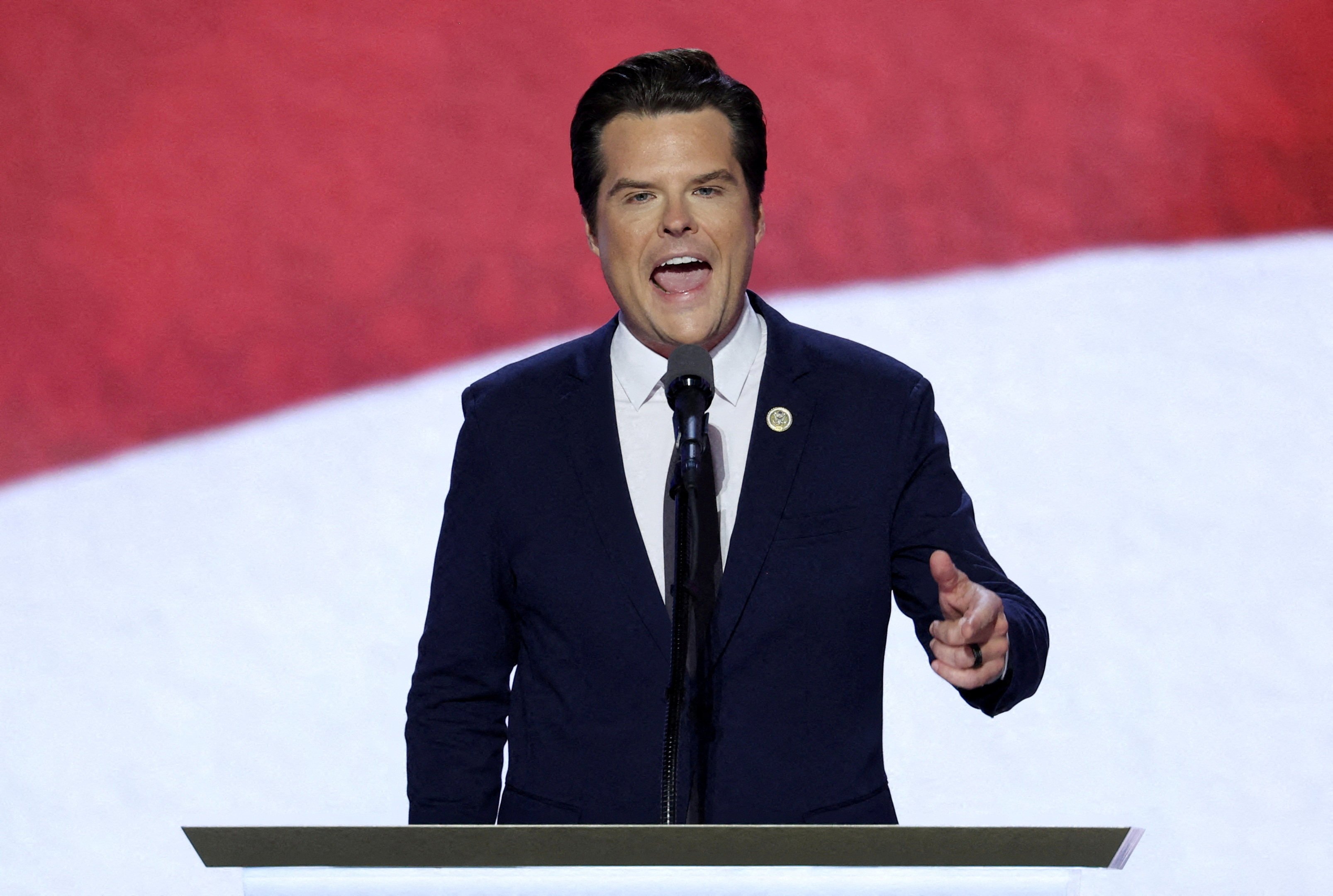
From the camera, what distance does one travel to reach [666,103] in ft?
5.85

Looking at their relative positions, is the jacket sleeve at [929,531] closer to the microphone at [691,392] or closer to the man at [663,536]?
the man at [663,536]

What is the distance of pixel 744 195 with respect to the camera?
179 cm

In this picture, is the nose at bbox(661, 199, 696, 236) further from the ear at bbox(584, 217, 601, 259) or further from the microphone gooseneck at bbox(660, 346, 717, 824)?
the microphone gooseneck at bbox(660, 346, 717, 824)

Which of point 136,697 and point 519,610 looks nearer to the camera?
point 519,610

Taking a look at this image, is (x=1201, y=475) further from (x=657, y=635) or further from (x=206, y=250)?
(x=206, y=250)

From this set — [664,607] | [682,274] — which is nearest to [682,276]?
[682,274]

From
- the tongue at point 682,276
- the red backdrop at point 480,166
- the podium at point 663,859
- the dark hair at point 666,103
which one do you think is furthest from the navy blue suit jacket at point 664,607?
the red backdrop at point 480,166

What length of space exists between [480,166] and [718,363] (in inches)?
37.4

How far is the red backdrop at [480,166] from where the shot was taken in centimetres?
248

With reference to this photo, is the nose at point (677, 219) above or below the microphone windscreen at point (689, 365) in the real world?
above

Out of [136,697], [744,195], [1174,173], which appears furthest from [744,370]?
[136,697]

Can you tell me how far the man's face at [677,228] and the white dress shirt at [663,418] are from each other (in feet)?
0.09

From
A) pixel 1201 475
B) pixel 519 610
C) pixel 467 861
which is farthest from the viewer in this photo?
pixel 1201 475

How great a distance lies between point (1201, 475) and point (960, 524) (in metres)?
0.98
